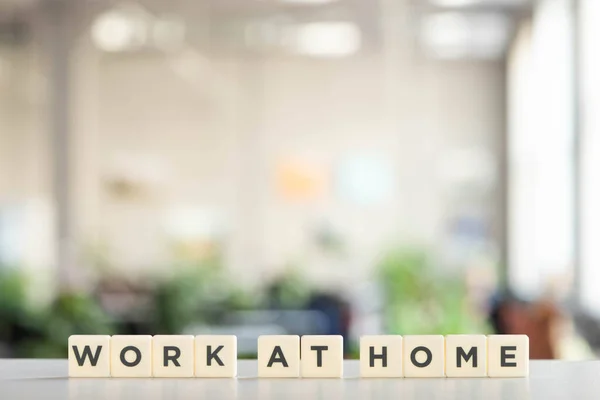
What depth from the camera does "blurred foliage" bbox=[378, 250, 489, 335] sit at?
24.1ft

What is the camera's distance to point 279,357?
117 cm

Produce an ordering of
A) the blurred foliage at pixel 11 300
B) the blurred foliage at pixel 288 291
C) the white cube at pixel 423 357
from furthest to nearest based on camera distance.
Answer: the blurred foliage at pixel 288 291, the blurred foliage at pixel 11 300, the white cube at pixel 423 357

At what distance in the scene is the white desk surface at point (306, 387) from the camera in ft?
3.42

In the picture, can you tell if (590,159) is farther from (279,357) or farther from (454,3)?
(279,357)

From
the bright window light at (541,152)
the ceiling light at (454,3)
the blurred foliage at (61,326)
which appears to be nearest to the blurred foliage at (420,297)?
the bright window light at (541,152)

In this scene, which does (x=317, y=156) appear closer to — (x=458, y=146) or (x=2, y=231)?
(x=458, y=146)

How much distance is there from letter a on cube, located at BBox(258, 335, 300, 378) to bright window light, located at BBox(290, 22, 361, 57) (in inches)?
352

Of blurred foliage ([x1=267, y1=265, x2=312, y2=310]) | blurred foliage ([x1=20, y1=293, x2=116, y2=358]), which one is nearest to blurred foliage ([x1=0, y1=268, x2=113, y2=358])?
blurred foliage ([x1=20, y1=293, x2=116, y2=358])

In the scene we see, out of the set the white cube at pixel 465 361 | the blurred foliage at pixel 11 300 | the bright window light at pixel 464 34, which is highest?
the bright window light at pixel 464 34

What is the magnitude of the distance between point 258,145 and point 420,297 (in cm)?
269

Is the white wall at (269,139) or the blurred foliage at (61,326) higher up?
the white wall at (269,139)

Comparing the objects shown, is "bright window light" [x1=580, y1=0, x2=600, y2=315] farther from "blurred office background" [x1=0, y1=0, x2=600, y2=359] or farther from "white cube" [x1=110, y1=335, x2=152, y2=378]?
"white cube" [x1=110, y1=335, x2=152, y2=378]

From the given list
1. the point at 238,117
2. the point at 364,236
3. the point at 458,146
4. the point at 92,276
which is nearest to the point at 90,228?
the point at 92,276

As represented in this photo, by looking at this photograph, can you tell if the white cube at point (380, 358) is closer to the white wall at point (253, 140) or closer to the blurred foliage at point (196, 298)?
the blurred foliage at point (196, 298)
